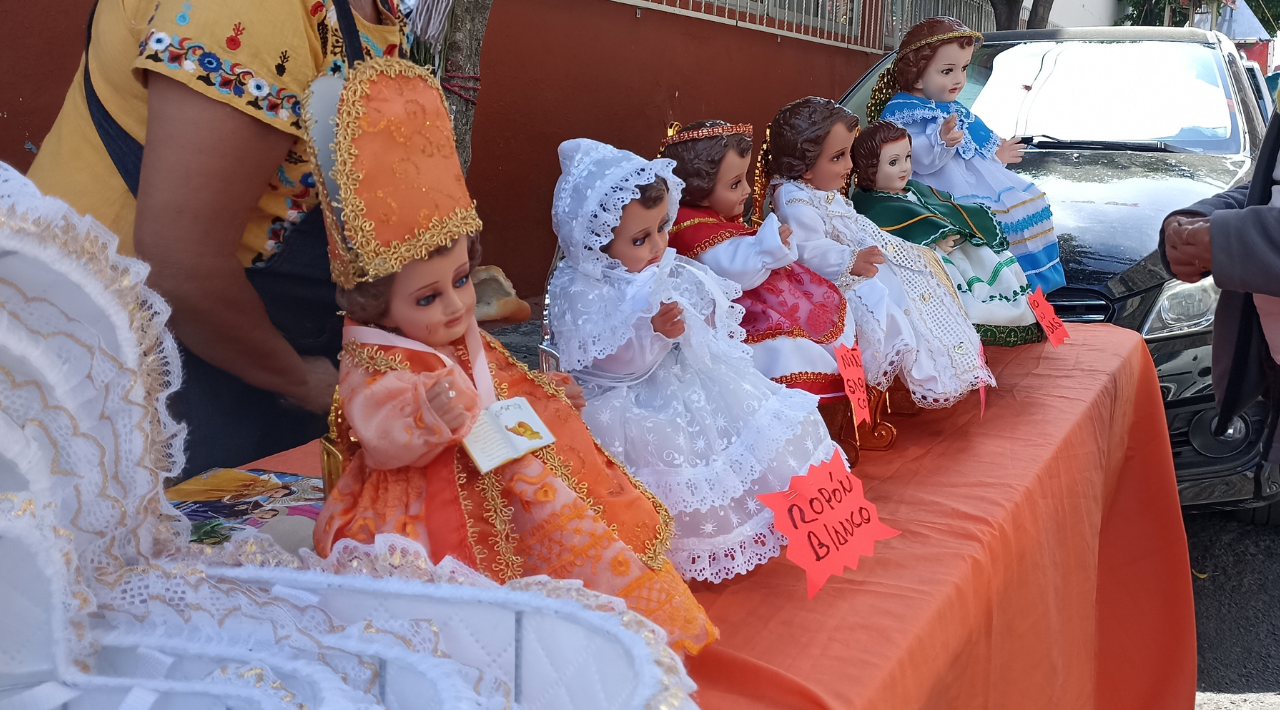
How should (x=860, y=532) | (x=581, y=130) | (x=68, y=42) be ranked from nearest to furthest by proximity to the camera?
(x=860, y=532) < (x=68, y=42) < (x=581, y=130)

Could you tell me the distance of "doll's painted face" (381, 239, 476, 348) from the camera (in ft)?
3.15

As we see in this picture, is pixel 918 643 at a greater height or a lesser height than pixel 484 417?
lesser

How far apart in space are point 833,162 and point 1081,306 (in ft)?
4.32

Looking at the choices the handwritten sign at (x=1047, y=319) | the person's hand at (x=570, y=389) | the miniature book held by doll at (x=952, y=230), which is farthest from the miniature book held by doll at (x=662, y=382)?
the handwritten sign at (x=1047, y=319)

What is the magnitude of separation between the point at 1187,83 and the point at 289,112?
11.2ft

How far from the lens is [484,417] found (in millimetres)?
1013

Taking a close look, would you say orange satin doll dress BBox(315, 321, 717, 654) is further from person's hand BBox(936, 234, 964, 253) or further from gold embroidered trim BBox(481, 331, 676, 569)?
person's hand BBox(936, 234, 964, 253)

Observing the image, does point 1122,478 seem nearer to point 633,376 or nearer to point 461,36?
point 633,376

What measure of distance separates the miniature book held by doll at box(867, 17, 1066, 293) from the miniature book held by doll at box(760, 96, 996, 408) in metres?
0.53

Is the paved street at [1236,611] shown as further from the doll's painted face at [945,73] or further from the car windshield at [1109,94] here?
the doll's painted face at [945,73]

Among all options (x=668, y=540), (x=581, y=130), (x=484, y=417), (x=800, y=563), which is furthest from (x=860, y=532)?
(x=581, y=130)

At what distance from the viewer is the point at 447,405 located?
0.92 meters

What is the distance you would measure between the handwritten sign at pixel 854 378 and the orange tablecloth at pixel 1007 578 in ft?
0.37

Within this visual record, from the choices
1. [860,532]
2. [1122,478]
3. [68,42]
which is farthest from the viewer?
[68,42]
